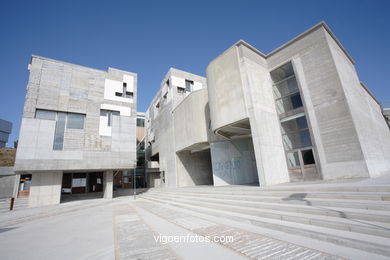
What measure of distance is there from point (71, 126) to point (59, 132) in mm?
1281

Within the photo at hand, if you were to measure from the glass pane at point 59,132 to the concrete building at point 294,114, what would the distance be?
16587 mm

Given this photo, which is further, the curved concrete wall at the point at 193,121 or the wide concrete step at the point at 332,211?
the curved concrete wall at the point at 193,121

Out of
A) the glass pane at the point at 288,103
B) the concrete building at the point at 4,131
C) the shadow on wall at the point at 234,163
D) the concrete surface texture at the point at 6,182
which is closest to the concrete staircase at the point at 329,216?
the glass pane at the point at 288,103

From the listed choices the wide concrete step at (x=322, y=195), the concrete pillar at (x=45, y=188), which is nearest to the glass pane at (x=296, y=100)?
the wide concrete step at (x=322, y=195)

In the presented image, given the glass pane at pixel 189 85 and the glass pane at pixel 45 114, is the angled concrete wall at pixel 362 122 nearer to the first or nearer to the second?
the glass pane at pixel 189 85

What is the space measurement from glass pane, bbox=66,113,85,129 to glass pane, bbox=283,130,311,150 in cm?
2154

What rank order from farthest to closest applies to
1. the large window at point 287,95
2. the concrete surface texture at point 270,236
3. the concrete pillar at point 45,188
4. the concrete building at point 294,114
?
the concrete pillar at point 45,188 → the large window at point 287,95 → the concrete building at point 294,114 → the concrete surface texture at point 270,236

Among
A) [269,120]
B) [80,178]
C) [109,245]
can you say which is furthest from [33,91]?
[269,120]


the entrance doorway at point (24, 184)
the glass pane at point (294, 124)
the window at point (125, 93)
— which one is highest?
the window at point (125, 93)

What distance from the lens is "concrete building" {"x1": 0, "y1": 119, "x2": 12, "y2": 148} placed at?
165ft

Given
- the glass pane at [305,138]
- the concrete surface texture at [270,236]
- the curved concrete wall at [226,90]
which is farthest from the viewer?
the glass pane at [305,138]

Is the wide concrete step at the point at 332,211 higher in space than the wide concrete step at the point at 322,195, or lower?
lower

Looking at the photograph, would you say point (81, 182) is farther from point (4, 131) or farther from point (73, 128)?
point (4, 131)

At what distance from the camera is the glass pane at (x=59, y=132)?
61.8ft
